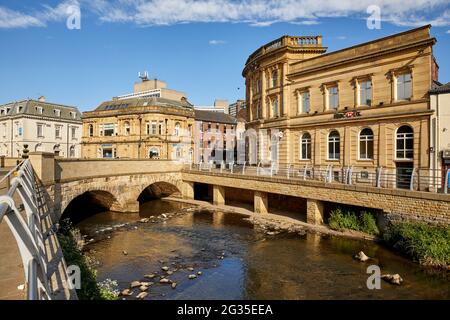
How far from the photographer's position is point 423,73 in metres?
19.0

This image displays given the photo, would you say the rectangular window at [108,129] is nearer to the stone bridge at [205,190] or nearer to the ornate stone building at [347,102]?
the stone bridge at [205,190]

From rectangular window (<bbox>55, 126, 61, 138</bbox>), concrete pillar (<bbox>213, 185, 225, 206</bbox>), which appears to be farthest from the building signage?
rectangular window (<bbox>55, 126, 61, 138</bbox>)

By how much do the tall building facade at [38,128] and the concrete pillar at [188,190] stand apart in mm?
23386

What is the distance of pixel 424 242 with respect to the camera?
13.6 metres

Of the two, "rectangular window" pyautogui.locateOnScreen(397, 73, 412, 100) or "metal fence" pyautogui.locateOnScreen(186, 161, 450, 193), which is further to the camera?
"rectangular window" pyautogui.locateOnScreen(397, 73, 412, 100)

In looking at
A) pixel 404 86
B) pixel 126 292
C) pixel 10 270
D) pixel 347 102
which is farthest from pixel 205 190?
pixel 10 270

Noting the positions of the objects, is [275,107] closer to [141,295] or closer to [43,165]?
[43,165]

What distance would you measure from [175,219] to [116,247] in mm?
7053

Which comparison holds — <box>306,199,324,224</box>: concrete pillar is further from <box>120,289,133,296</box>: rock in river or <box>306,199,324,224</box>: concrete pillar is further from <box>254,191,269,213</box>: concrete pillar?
<box>120,289,133,296</box>: rock in river

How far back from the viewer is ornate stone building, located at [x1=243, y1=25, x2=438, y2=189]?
19.4 m

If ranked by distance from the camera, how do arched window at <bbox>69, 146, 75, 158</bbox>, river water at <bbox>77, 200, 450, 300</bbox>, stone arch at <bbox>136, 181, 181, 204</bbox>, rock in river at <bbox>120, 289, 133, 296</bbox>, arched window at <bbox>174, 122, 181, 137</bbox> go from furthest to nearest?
arched window at <bbox>69, 146, 75, 158</bbox> → arched window at <bbox>174, 122, 181, 137</bbox> → stone arch at <bbox>136, 181, 181, 204</bbox> → river water at <bbox>77, 200, 450, 300</bbox> → rock in river at <bbox>120, 289, 133, 296</bbox>

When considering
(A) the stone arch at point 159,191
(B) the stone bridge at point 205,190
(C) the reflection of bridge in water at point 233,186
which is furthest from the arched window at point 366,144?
(A) the stone arch at point 159,191

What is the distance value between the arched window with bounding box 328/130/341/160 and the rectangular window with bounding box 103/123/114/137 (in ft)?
104

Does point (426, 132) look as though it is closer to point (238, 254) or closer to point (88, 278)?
point (238, 254)
